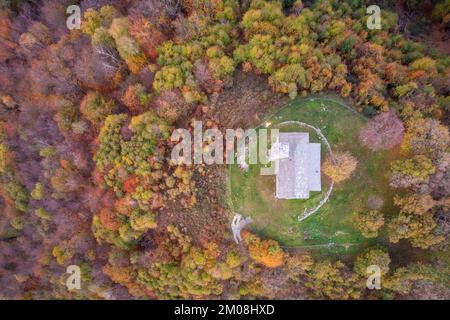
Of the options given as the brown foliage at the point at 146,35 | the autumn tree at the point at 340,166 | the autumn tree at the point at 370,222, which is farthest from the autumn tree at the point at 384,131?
the brown foliage at the point at 146,35

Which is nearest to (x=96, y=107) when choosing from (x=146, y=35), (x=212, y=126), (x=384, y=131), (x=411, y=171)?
(x=146, y=35)

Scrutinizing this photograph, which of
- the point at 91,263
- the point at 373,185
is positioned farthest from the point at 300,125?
the point at 91,263

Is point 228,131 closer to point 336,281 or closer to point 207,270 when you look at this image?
point 207,270

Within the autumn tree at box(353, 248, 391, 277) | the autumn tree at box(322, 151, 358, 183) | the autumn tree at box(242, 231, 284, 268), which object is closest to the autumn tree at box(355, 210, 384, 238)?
the autumn tree at box(353, 248, 391, 277)

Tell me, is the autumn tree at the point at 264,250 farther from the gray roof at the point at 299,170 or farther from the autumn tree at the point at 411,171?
the autumn tree at the point at 411,171

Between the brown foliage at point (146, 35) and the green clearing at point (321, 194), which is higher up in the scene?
the brown foliage at point (146, 35)

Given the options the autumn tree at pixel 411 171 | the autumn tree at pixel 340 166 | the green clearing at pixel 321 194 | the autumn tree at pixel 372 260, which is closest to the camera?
the autumn tree at pixel 411 171
